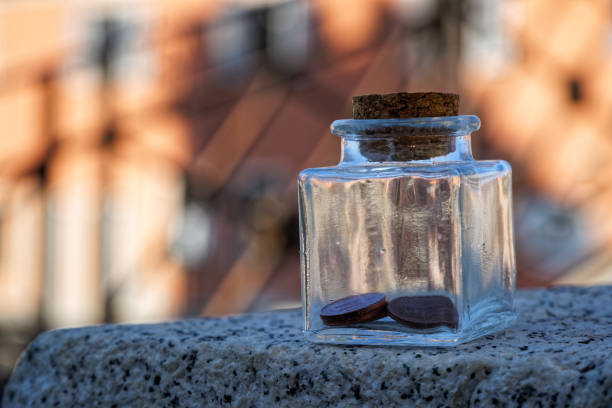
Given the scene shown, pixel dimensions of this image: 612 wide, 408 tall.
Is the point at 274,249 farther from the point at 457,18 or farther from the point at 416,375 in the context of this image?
the point at 416,375

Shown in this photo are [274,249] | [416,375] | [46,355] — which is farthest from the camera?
[274,249]

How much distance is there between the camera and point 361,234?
512mm

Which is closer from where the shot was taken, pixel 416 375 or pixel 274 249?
pixel 416 375

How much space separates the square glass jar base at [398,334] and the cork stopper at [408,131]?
108 mm

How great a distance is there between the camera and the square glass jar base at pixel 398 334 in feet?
1.60

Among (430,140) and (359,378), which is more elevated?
(430,140)

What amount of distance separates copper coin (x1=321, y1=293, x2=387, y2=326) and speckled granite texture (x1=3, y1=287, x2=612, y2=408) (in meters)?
0.02

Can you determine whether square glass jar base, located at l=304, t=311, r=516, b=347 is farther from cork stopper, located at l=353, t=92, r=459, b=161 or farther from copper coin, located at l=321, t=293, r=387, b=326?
cork stopper, located at l=353, t=92, r=459, b=161

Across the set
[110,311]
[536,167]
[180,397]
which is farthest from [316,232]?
[536,167]

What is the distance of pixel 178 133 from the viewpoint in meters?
3.79

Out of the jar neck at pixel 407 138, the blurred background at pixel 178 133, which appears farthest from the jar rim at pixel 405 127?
Answer: the blurred background at pixel 178 133

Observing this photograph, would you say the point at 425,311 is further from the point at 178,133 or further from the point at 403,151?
the point at 178,133

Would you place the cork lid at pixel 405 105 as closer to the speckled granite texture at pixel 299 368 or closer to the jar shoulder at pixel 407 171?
the jar shoulder at pixel 407 171

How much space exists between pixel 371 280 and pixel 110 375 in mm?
197
